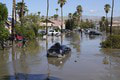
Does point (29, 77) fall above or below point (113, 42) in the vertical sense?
below

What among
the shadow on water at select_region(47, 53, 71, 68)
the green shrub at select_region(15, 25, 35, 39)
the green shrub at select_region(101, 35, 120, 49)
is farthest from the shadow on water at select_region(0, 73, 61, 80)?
the green shrub at select_region(15, 25, 35, 39)

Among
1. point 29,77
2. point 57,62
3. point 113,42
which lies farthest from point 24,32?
point 29,77

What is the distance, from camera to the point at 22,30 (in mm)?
42906

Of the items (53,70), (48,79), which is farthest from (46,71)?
(48,79)

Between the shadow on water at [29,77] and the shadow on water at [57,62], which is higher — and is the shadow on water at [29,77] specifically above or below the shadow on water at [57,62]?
below

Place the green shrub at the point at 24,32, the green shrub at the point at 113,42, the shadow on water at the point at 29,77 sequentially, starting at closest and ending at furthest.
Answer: the shadow on water at the point at 29,77 < the green shrub at the point at 113,42 < the green shrub at the point at 24,32

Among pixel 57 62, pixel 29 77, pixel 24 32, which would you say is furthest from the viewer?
pixel 24 32

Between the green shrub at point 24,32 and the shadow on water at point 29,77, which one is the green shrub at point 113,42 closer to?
the green shrub at point 24,32

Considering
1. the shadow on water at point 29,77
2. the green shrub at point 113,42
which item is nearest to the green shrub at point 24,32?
the green shrub at point 113,42

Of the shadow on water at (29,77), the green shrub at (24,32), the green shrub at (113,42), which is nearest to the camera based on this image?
the shadow on water at (29,77)

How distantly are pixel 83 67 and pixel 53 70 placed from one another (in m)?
2.65

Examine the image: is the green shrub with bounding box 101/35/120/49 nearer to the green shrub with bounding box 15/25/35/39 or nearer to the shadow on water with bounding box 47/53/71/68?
the green shrub with bounding box 15/25/35/39

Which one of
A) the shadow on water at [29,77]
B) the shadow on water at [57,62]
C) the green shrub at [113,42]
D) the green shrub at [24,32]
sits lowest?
the shadow on water at [29,77]

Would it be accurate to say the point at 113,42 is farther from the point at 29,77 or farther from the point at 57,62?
the point at 29,77
